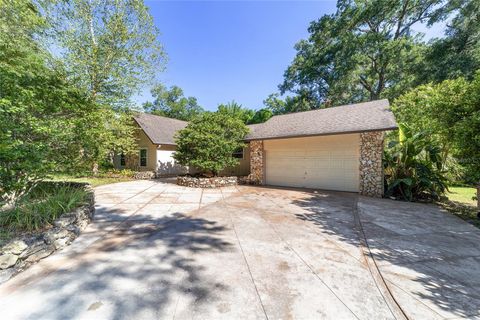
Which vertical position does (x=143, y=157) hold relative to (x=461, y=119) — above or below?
below

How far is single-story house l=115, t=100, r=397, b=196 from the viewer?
29.9 feet

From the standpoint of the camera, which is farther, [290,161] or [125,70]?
[125,70]

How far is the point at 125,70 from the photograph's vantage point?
14977 mm

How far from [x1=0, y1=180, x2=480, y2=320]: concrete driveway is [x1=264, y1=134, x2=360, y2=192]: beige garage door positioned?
4178mm

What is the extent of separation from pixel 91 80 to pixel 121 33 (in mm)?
3847

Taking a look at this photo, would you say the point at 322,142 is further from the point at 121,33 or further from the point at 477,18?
the point at 477,18

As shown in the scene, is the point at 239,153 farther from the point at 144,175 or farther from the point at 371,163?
the point at 371,163

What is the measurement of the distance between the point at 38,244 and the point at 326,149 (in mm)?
10800

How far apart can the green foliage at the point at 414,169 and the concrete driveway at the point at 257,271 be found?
2760mm

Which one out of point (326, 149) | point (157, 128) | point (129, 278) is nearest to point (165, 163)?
point (157, 128)

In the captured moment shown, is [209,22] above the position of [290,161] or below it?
above

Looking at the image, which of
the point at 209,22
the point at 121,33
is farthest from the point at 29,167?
the point at 121,33

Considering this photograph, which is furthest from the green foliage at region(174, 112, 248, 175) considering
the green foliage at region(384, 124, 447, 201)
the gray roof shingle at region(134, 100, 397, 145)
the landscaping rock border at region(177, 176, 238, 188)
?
the green foliage at region(384, 124, 447, 201)

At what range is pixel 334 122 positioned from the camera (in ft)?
34.2
